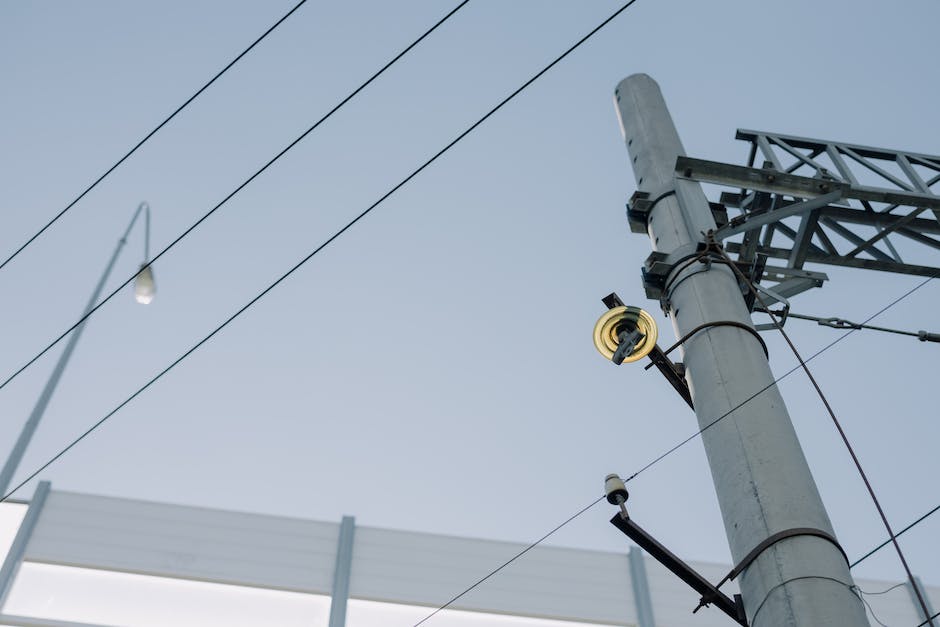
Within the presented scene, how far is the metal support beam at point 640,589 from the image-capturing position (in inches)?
1026

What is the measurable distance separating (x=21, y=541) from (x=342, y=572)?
26.4ft

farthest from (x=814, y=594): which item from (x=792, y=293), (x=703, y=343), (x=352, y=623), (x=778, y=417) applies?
(x=352, y=623)

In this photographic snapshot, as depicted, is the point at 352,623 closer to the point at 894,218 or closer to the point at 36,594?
the point at 36,594

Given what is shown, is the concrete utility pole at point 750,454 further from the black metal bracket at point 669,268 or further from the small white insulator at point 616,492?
the small white insulator at point 616,492

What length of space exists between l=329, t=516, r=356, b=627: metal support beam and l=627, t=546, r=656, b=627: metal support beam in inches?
302

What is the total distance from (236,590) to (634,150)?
2047 centimetres

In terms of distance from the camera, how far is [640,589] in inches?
1048

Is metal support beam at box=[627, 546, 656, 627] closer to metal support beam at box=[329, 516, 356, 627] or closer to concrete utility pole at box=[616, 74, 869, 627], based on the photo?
metal support beam at box=[329, 516, 356, 627]

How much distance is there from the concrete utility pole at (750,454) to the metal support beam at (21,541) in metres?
22.0

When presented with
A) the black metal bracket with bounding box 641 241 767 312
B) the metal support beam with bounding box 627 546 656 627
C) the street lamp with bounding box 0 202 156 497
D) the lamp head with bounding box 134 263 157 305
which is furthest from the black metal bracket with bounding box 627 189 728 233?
the metal support beam with bounding box 627 546 656 627

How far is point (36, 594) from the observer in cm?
2406

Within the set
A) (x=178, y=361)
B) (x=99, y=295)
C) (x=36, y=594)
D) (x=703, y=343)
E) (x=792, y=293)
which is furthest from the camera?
(x=36, y=594)

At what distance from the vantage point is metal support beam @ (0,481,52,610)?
2373cm

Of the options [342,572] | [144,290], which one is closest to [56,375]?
[144,290]
